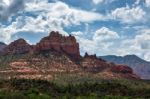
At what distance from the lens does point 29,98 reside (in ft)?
623

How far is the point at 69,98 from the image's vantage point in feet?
654

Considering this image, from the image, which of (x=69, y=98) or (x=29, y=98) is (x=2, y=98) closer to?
(x=29, y=98)

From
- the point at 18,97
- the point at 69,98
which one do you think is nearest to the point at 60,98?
the point at 69,98

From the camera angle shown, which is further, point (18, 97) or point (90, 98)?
point (90, 98)

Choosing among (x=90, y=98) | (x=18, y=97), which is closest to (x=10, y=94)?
(x=18, y=97)

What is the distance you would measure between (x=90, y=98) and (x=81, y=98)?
15.5 feet

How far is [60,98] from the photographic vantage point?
194375 millimetres

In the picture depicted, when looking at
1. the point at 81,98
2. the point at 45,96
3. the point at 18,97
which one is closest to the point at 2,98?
the point at 18,97

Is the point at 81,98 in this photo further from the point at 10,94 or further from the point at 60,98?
the point at 10,94

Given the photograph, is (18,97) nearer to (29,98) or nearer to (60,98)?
(29,98)

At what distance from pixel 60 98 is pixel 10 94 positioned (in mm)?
23936

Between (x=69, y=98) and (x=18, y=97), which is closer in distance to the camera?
(x=18, y=97)

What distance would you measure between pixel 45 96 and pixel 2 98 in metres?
23.0

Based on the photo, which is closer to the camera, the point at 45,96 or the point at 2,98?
the point at 2,98
